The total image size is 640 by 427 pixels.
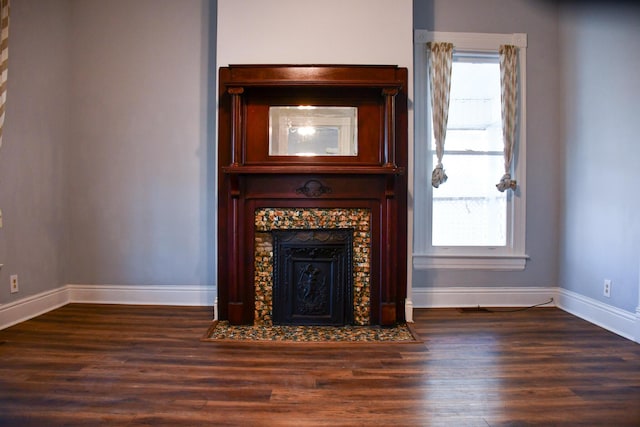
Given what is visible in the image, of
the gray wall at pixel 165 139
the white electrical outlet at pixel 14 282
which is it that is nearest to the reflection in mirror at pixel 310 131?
the gray wall at pixel 165 139

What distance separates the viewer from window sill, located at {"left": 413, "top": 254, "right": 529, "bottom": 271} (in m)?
3.12

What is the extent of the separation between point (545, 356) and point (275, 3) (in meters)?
3.08

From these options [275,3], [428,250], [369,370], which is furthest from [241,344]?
[275,3]

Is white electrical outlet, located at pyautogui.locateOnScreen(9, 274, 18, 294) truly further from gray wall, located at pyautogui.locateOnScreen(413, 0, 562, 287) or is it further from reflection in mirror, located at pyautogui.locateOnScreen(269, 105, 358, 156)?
gray wall, located at pyautogui.locateOnScreen(413, 0, 562, 287)

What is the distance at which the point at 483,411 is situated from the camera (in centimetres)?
154

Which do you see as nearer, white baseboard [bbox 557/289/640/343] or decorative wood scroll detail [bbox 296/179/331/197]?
white baseboard [bbox 557/289/640/343]

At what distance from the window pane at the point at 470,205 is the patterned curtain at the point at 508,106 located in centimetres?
11

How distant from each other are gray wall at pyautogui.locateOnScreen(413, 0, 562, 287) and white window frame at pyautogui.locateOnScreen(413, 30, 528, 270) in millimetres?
60

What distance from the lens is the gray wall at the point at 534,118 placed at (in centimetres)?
312

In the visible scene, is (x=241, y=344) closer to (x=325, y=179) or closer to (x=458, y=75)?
(x=325, y=179)

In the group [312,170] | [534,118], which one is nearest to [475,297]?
[534,118]

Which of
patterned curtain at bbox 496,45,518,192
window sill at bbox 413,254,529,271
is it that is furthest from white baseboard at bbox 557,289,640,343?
patterned curtain at bbox 496,45,518,192

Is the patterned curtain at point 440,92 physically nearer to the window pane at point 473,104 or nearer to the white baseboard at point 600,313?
the window pane at point 473,104

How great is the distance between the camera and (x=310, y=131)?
263 centimetres
